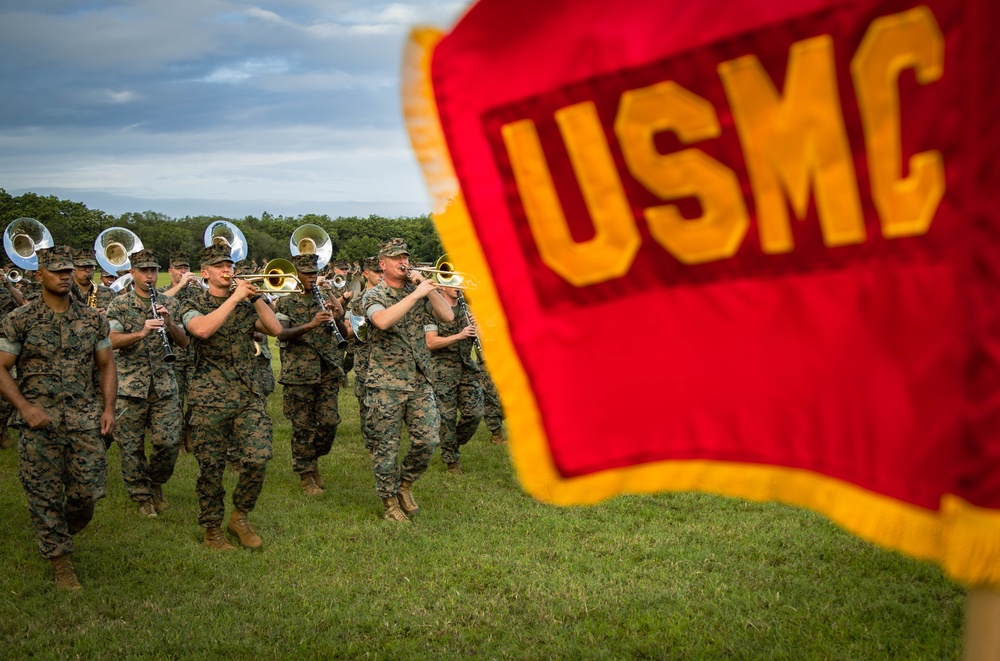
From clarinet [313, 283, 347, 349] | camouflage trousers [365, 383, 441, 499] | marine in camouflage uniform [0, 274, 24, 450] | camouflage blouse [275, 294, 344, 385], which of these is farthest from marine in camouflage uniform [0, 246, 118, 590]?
marine in camouflage uniform [0, 274, 24, 450]

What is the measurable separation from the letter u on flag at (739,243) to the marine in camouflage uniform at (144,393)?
7.63 meters

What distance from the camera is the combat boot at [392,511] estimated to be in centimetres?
830

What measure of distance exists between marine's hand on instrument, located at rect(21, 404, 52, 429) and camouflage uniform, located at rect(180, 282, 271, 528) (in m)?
1.09

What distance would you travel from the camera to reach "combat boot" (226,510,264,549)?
7.57 metres

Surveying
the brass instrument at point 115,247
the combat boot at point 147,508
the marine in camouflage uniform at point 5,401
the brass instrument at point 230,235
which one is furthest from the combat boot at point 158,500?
the brass instrument at point 115,247

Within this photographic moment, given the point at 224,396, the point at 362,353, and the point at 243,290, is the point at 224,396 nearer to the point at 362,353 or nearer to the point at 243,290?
the point at 243,290

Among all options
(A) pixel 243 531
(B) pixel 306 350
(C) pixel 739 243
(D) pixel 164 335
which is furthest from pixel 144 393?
(C) pixel 739 243

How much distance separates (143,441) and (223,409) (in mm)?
2174

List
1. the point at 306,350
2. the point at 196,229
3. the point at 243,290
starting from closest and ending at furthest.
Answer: the point at 243,290
the point at 306,350
the point at 196,229

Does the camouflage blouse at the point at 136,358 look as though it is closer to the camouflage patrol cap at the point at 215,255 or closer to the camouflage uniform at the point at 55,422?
the camouflage patrol cap at the point at 215,255

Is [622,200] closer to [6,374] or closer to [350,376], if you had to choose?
[6,374]

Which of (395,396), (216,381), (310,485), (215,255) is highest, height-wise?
(215,255)

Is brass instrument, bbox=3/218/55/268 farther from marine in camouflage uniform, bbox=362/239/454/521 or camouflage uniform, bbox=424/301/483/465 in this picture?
marine in camouflage uniform, bbox=362/239/454/521

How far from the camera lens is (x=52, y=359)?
6.64 meters
